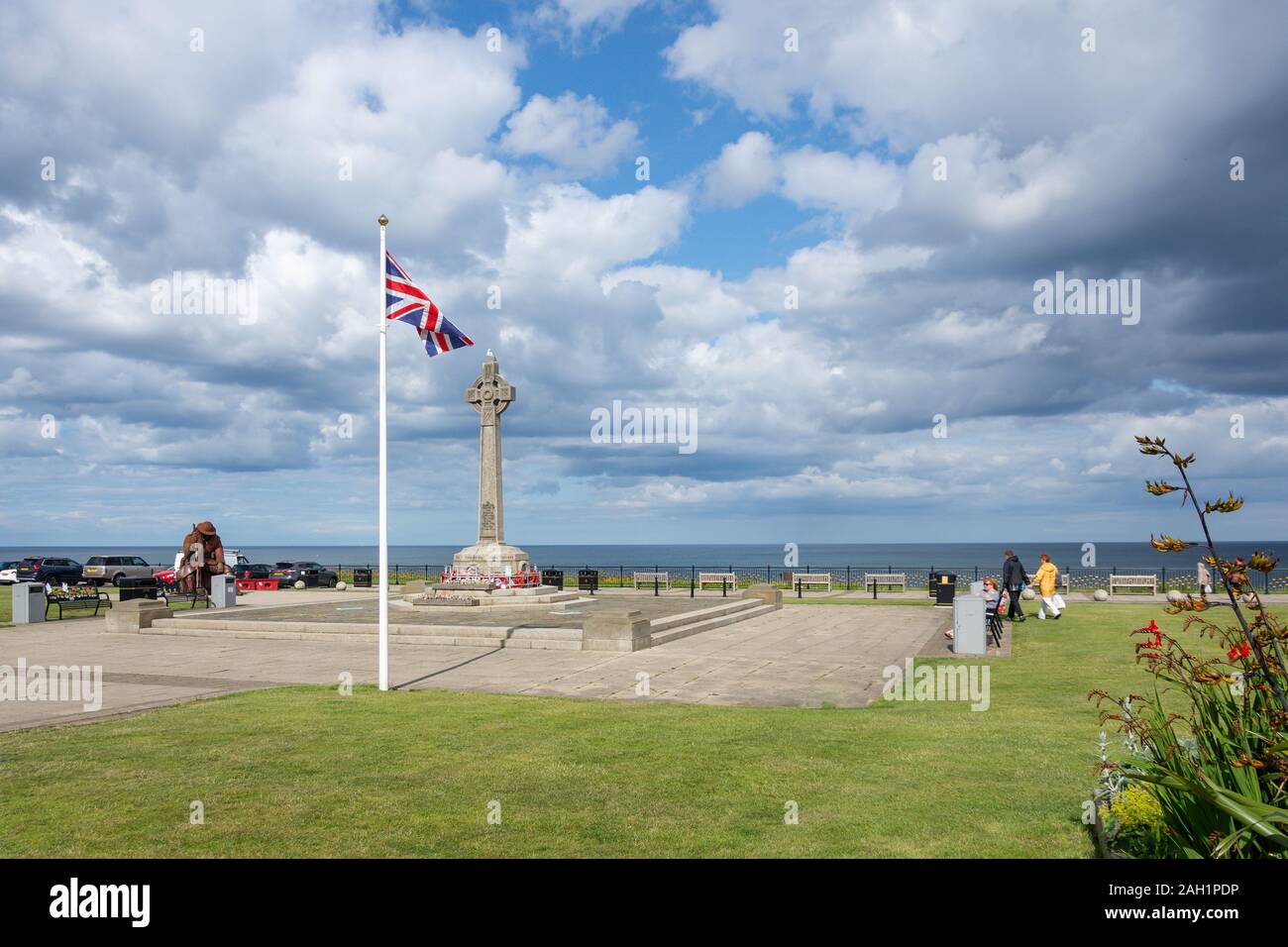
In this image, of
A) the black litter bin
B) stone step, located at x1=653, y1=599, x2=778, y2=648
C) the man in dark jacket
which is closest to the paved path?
stone step, located at x1=653, y1=599, x2=778, y2=648

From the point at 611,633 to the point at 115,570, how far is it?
154ft

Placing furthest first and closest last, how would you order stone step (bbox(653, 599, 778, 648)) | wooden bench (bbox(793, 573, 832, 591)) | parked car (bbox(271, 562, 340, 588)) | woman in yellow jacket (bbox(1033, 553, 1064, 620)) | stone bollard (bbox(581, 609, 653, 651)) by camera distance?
parked car (bbox(271, 562, 340, 588)), wooden bench (bbox(793, 573, 832, 591)), woman in yellow jacket (bbox(1033, 553, 1064, 620)), stone step (bbox(653, 599, 778, 648)), stone bollard (bbox(581, 609, 653, 651))

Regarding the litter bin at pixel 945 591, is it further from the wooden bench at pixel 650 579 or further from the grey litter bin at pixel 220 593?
the grey litter bin at pixel 220 593

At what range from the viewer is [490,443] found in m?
27.3

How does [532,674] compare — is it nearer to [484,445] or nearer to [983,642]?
[983,642]

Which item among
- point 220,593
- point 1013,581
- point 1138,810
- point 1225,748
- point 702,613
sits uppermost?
point 1225,748

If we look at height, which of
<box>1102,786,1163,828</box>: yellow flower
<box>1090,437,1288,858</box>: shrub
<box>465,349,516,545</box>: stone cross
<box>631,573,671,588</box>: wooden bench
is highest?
<box>465,349,516,545</box>: stone cross

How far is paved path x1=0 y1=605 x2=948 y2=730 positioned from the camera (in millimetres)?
11703

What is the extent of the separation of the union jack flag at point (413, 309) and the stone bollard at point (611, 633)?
575cm

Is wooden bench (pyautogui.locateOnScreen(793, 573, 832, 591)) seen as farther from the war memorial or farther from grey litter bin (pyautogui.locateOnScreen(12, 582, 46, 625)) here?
grey litter bin (pyautogui.locateOnScreen(12, 582, 46, 625))

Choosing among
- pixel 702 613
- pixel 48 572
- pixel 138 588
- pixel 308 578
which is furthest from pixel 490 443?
pixel 48 572

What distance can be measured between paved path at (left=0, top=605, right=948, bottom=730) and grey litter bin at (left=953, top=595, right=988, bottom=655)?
105cm

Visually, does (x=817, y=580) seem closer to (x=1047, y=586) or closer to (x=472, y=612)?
(x=1047, y=586)
